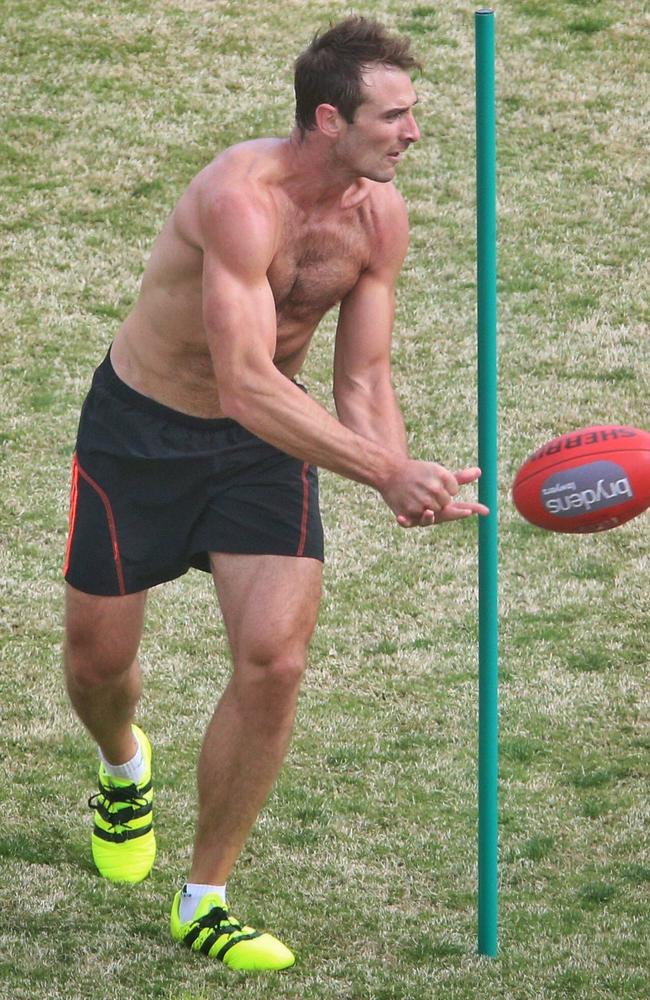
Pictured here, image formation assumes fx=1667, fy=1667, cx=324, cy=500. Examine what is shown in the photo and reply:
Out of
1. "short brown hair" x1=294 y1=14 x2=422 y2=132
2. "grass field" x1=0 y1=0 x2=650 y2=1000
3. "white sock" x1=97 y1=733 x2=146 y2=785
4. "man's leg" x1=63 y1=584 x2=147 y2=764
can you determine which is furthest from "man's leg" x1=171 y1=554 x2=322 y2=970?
"short brown hair" x1=294 y1=14 x2=422 y2=132

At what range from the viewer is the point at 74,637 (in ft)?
14.4

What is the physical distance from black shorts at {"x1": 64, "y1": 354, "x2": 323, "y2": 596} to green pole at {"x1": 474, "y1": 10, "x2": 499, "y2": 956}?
1.56ft

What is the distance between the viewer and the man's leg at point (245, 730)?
4023 mm

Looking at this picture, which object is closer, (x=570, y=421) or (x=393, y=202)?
(x=393, y=202)

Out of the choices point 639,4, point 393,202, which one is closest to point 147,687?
point 393,202

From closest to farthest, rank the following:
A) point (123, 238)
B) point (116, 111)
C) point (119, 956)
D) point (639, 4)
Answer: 1. point (119, 956)
2. point (123, 238)
3. point (116, 111)
4. point (639, 4)

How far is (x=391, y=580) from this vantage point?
6.57 metres

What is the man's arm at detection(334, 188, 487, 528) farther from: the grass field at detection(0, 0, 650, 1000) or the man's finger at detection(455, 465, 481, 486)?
the grass field at detection(0, 0, 650, 1000)

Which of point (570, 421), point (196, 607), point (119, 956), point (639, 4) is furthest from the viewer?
point (639, 4)

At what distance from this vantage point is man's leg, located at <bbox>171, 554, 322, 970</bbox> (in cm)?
402

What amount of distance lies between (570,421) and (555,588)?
4.70 feet

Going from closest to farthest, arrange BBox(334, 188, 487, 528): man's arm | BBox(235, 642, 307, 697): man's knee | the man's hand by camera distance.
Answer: the man's hand < BBox(235, 642, 307, 697): man's knee < BBox(334, 188, 487, 528): man's arm

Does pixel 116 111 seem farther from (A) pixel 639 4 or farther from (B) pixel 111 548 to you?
(B) pixel 111 548

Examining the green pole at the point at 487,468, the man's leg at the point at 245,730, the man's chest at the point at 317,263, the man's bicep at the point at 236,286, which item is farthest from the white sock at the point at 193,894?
the man's chest at the point at 317,263
